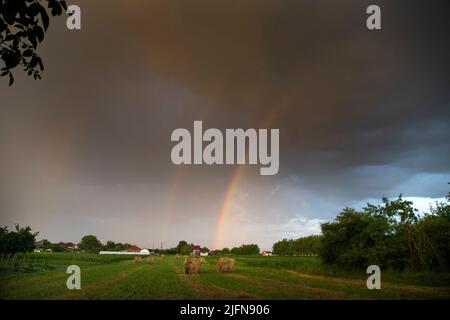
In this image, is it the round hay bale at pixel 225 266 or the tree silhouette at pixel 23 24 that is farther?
the round hay bale at pixel 225 266

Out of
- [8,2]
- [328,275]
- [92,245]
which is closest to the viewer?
[8,2]

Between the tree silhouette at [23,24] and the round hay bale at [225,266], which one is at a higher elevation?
the tree silhouette at [23,24]

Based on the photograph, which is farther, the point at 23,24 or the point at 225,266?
the point at 225,266

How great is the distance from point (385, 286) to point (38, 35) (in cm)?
1710

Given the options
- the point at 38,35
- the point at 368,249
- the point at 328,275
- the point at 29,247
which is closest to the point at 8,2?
the point at 38,35

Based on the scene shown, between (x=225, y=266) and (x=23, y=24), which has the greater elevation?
(x=23, y=24)

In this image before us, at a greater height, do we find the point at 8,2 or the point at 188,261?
the point at 8,2

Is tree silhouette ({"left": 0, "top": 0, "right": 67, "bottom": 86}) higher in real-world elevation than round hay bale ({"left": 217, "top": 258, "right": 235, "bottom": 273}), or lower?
higher

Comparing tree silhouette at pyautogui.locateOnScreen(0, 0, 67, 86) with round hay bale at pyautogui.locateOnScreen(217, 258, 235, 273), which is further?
round hay bale at pyautogui.locateOnScreen(217, 258, 235, 273)

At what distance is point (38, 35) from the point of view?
11.3 ft
